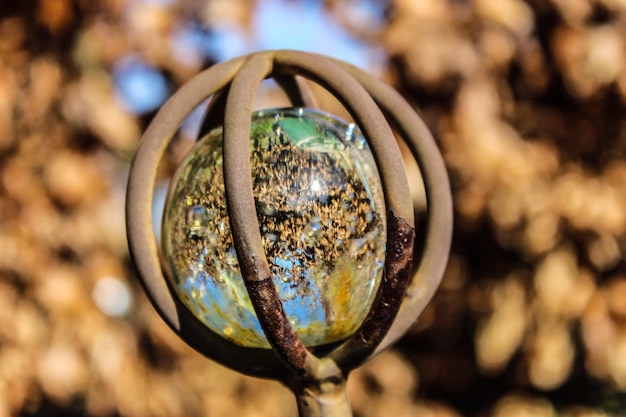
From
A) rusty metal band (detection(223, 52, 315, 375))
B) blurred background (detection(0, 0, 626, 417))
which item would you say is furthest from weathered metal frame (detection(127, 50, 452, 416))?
blurred background (detection(0, 0, 626, 417))

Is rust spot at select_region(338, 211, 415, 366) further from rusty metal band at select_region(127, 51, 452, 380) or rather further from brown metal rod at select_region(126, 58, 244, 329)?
brown metal rod at select_region(126, 58, 244, 329)

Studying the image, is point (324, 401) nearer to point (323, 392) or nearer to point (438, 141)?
point (323, 392)

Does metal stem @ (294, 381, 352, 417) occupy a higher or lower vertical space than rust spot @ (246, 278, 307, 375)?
lower

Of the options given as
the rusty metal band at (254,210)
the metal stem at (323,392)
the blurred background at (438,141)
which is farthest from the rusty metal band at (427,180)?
the blurred background at (438,141)

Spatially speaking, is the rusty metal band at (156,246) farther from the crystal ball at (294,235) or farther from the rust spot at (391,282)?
the rust spot at (391,282)

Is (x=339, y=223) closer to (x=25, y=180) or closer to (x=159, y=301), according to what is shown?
(x=159, y=301)

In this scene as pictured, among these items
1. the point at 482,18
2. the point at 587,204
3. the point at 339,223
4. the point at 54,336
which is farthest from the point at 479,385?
the point at 339,223

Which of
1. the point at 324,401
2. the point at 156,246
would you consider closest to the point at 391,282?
the point at 324,401
